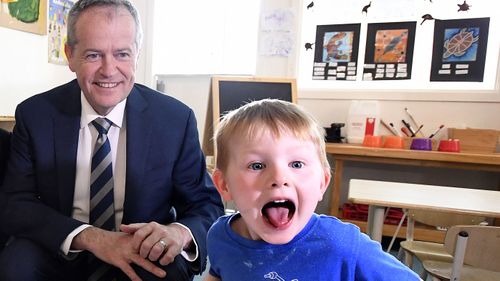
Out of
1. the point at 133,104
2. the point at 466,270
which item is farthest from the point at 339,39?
the point at 133,104

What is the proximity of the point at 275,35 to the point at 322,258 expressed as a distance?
2.94 m

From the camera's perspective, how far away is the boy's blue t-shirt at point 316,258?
0.63 metres

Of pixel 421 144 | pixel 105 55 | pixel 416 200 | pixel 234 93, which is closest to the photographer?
pixel 105 55

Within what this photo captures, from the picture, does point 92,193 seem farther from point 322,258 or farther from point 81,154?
point 322,258

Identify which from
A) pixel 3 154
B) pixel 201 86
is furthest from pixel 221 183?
pixel 201 86

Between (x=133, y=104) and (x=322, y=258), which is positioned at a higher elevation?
(x=133, y=104)

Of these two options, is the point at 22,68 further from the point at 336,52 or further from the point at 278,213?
the point at 278,213

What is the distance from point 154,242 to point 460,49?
3.06 metres

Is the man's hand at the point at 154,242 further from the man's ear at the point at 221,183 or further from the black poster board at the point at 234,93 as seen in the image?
the black poster board at the point at 234,93

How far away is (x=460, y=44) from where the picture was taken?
9.75 ft

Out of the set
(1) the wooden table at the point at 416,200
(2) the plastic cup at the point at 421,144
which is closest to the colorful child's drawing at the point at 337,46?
(2) the plastic cup at the point at 421,144

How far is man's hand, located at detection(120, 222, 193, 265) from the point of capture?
0.90 m

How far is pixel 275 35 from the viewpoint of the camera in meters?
3.35

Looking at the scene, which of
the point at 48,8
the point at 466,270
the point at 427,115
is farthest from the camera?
the point at 427,115
